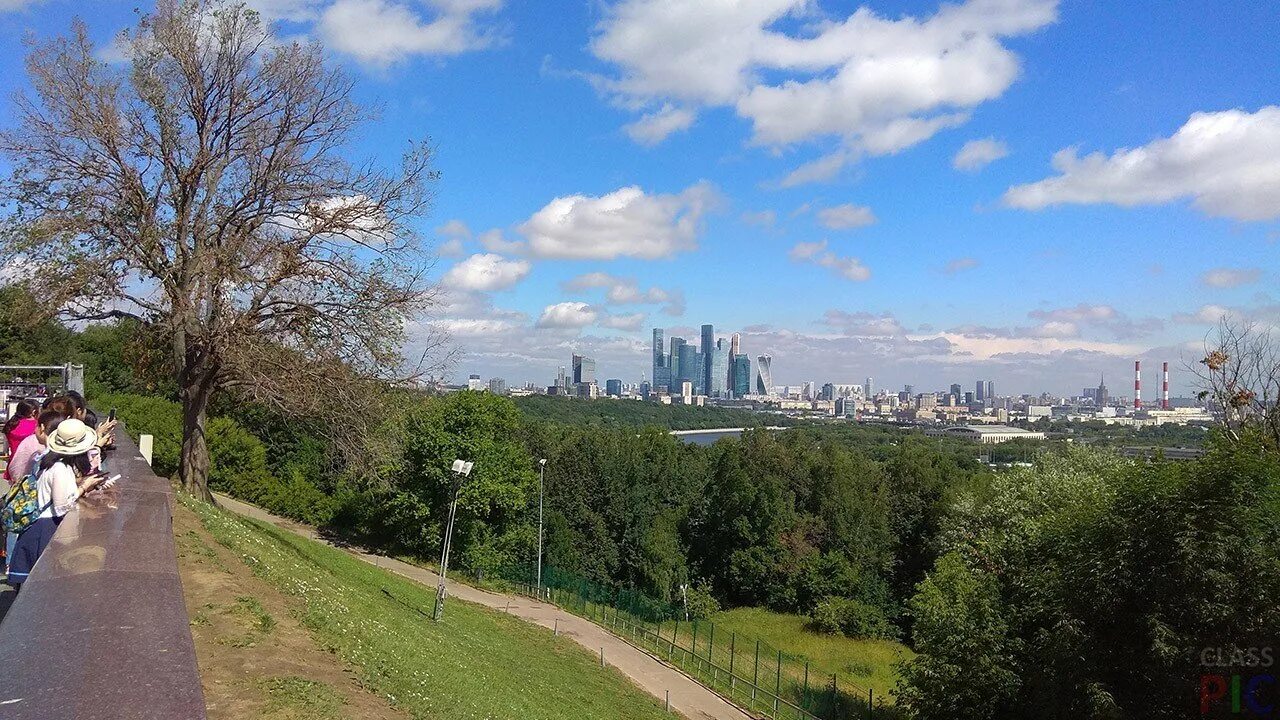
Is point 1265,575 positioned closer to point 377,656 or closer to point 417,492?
point 377,656

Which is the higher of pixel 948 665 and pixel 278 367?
pixel 278 367

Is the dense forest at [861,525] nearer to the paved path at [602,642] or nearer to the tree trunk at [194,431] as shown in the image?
the tree trunk at [194,431]

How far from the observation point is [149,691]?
11.1ft

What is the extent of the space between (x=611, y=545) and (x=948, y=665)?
4085 centimetres

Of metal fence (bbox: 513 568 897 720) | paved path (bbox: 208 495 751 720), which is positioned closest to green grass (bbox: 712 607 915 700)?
metal fence (bbox: 513 568 897 720)

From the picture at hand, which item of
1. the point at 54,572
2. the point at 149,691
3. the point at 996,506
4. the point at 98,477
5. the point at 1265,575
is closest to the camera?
the point at 149,691

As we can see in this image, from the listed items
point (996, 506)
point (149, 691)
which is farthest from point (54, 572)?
point (996, 506)

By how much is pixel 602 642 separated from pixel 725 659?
4.79m

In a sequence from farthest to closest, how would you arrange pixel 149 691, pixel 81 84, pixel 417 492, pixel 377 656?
1. pixel 417 492
2. pixel 81 84
3. pixel 377 656
4. pixel 149 691

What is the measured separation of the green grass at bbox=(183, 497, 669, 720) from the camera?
7.54m

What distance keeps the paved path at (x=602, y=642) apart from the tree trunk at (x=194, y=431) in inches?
567

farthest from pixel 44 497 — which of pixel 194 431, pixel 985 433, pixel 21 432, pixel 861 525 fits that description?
pixel 985 433

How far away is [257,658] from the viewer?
619 cm

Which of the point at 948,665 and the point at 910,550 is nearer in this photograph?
the point at 948,665
